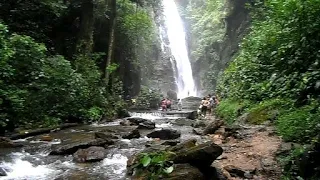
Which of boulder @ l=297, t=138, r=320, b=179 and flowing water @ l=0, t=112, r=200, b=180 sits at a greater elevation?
boulder @ l=297, t=138, r=320, b=179

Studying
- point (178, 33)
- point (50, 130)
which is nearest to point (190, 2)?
point (178, 33)

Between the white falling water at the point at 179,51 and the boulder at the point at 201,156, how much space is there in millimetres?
34629

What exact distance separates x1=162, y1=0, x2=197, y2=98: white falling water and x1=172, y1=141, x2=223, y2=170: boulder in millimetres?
34629

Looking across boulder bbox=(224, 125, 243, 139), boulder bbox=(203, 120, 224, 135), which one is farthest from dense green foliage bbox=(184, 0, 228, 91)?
boulder bbox=(224, 125, 243, 139)

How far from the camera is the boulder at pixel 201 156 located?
535cm

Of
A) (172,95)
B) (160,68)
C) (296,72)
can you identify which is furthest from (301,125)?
(160,68)

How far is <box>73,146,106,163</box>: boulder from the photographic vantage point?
756cm

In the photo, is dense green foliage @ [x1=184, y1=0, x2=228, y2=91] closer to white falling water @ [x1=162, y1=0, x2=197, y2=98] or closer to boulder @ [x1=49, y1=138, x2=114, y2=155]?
white falling water @ [x1=162, y1=0, x2=197, y2=98]

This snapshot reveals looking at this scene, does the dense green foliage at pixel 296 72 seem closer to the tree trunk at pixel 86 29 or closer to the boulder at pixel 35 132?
the boulder at pixel 35 132

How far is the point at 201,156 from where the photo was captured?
535cm

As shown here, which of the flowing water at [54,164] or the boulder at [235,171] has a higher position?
the boulder at [235,171]

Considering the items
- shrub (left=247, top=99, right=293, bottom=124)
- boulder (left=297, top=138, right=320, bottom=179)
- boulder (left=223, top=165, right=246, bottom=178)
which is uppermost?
shrub (left=247, top=99, right=293, bottom=124)

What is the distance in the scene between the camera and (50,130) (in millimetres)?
12172

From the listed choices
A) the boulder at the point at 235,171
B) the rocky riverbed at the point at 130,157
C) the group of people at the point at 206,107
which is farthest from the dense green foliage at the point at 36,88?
the boulder at the point at 235,171
